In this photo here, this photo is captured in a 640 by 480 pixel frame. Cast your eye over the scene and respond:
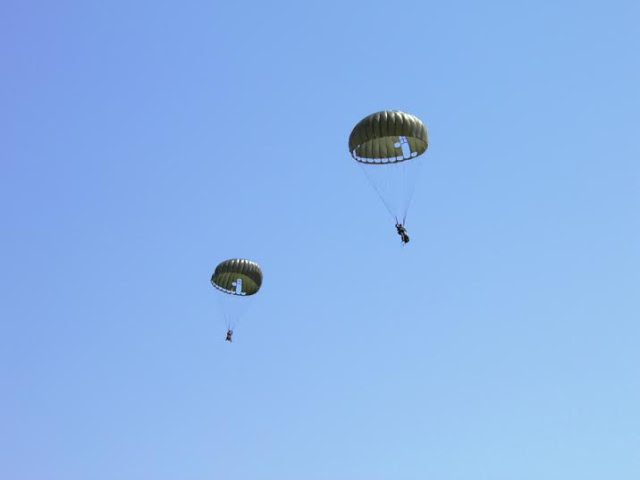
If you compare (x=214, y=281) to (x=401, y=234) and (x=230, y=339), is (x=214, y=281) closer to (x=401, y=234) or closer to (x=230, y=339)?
(x=230, y=339)

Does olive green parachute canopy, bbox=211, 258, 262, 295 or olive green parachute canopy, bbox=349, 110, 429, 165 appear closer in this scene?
olive green parachute canopy, bbox=349, 110, 429, 165

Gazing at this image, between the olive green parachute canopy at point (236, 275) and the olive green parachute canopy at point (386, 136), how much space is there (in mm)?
19754

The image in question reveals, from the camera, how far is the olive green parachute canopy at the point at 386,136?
5606 cm

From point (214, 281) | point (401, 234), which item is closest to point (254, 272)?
point (214, 281)

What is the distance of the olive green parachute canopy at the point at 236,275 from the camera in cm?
7481

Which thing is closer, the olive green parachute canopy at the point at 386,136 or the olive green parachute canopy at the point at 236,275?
the olive green parachute canopy at the point at 386,136

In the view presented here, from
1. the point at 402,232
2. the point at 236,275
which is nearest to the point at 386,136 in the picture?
the point at 402,232

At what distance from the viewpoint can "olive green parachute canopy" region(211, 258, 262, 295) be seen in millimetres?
74812

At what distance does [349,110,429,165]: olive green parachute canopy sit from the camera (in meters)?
56.1

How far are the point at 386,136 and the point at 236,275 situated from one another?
81.0ft

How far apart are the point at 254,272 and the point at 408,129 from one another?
24.9 meters

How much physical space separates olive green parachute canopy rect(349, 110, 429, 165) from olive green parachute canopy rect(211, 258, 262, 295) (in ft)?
64.8

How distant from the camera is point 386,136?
56.0 m

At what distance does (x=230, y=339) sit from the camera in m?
72.8
